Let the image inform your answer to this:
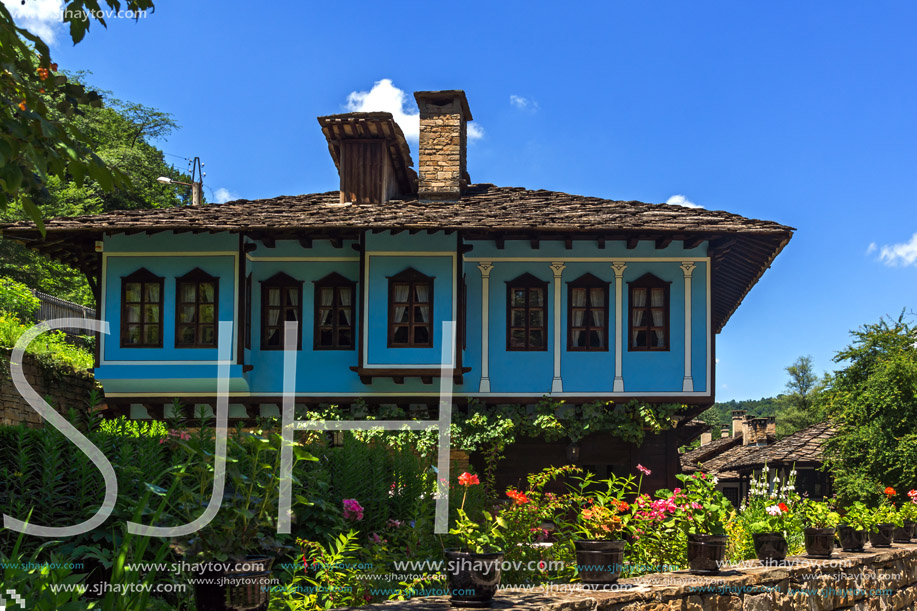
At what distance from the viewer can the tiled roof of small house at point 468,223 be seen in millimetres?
14352

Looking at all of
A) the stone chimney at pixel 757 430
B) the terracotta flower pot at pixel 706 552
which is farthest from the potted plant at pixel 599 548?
the stone chimney at pixel 757 430

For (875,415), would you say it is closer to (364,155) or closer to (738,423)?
(364,155)

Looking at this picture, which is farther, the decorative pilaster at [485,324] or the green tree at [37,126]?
the decorative pilaster at [485,324]

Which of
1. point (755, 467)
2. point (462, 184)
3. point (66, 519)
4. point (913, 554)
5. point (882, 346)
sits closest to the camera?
point (66, 519)

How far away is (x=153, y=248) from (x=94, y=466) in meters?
10.3

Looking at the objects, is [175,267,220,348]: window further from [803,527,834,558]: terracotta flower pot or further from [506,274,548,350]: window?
[803,527,834,558]: terracotta flower pot

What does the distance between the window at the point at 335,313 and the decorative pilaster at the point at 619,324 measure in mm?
4655

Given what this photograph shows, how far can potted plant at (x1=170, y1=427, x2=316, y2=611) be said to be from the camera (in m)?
4.39

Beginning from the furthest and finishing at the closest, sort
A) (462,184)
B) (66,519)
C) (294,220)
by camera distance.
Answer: (462,184) → (294,220) → (66,519)

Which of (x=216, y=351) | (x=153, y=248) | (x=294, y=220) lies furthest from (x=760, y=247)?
(x=153, y=248)

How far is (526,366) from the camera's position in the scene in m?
15.1

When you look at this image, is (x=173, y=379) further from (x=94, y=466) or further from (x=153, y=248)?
(x=94, y=466)

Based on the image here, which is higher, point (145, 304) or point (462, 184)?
point (462, 184)

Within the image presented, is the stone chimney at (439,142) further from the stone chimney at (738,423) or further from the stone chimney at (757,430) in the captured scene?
the stone chimney at (738,423)
